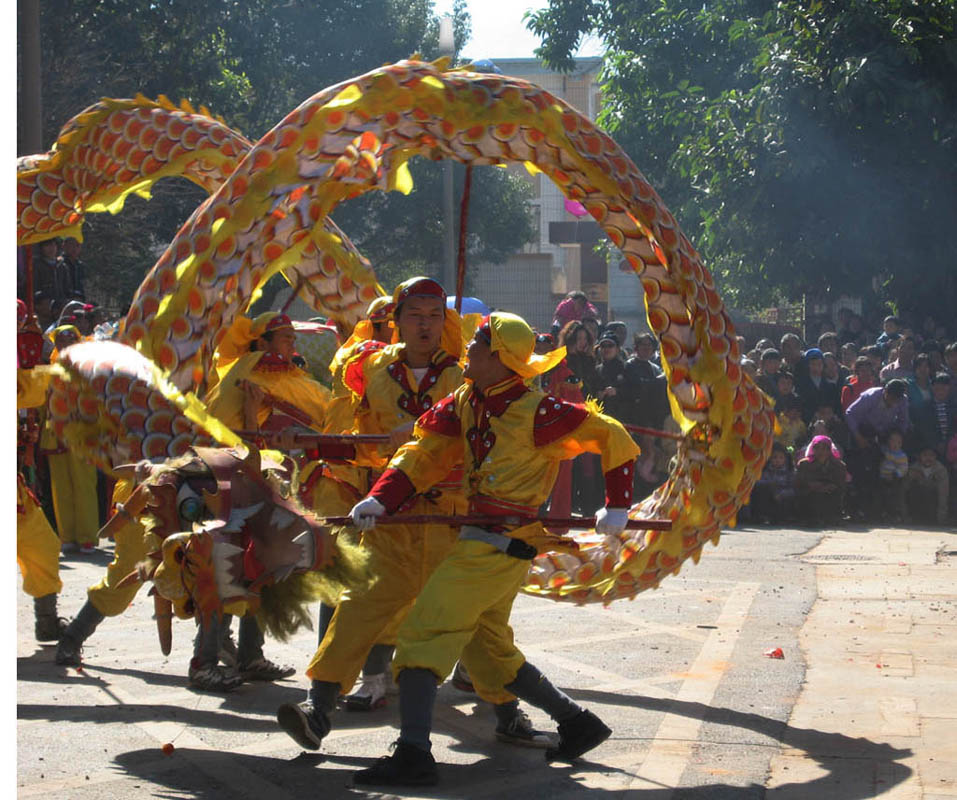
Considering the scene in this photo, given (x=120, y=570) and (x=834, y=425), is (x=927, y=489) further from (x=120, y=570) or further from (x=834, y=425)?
(x=120, y=570)

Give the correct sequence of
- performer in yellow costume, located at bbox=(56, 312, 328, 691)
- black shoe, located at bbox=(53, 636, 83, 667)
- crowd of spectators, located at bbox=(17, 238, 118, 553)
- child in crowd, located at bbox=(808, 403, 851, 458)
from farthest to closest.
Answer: child in crowd, located at bbox=(808, 403, 851, 458)
crowd of spectators, located at bbox=(17, 238, 118, 553)
black shoe, located at bbox=(53, 636, 83, 667)
performer in yellow costume, located at bbox=(56, 312, 328, 691)

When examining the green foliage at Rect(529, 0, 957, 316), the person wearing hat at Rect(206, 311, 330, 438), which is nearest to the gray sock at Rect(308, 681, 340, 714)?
the person wearing hat at Rect(206, 311, 330, 438)

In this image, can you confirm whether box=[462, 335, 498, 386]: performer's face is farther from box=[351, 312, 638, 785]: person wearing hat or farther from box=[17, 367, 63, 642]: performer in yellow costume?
box=[17, 367, 63, 642]: performer in yellow costume

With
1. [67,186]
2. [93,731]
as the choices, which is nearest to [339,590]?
[93,731]

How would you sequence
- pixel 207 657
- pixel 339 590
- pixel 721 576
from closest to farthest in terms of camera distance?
1. pixel 339 590
2. pixel 207 657
3. pixel 721 576

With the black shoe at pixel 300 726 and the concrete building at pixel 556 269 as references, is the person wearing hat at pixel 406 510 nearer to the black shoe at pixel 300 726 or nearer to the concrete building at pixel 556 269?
the black shoe at pixel 300 726

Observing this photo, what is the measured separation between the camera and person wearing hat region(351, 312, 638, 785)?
4977mm

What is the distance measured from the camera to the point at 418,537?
5.66 m

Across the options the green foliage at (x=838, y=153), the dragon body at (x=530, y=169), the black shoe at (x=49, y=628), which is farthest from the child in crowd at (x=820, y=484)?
the black shoe at (x=49, y=628)

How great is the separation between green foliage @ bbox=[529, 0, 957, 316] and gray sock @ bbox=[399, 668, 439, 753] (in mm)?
13939

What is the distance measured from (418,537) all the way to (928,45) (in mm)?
14150

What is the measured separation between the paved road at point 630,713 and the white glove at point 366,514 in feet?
3.03

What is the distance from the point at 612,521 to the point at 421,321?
1.27 metres

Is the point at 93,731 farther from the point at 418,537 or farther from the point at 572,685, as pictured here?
the point at 572,685
